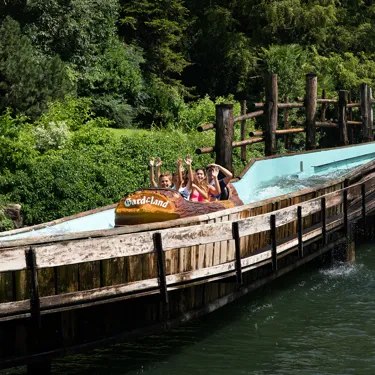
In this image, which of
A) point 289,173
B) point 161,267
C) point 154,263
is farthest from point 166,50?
point 161,267

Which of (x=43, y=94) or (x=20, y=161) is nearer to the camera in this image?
(x=20, y=161)

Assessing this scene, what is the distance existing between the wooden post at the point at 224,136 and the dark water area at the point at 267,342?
469 centimetres

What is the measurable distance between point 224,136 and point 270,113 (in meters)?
3.43

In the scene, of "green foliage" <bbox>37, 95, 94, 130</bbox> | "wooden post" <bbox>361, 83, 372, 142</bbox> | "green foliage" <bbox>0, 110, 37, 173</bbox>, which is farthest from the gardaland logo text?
"wooden post" <bbox>361, 83, 372, 142</bbox>

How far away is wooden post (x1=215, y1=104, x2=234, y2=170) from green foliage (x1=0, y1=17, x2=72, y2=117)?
7.83 metres

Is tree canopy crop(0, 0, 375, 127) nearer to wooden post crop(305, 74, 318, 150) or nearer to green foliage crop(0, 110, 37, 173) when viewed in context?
green foliage crop(0, 110, 37, 173)

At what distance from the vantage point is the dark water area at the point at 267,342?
9.84 metres

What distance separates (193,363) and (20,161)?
30.3 ft

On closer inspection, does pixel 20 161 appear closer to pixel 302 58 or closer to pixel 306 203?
pixel 306 203

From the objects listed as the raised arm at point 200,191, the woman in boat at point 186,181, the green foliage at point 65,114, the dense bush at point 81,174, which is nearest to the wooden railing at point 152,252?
the raised arm at point 200,191

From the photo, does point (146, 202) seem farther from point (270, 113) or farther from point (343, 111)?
point (343, 111)

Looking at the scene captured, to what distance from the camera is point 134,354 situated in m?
10.3

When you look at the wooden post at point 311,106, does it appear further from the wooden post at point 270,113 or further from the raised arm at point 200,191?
the raised arm at point 200,191

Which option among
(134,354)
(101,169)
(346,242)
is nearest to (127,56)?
(101,169)
